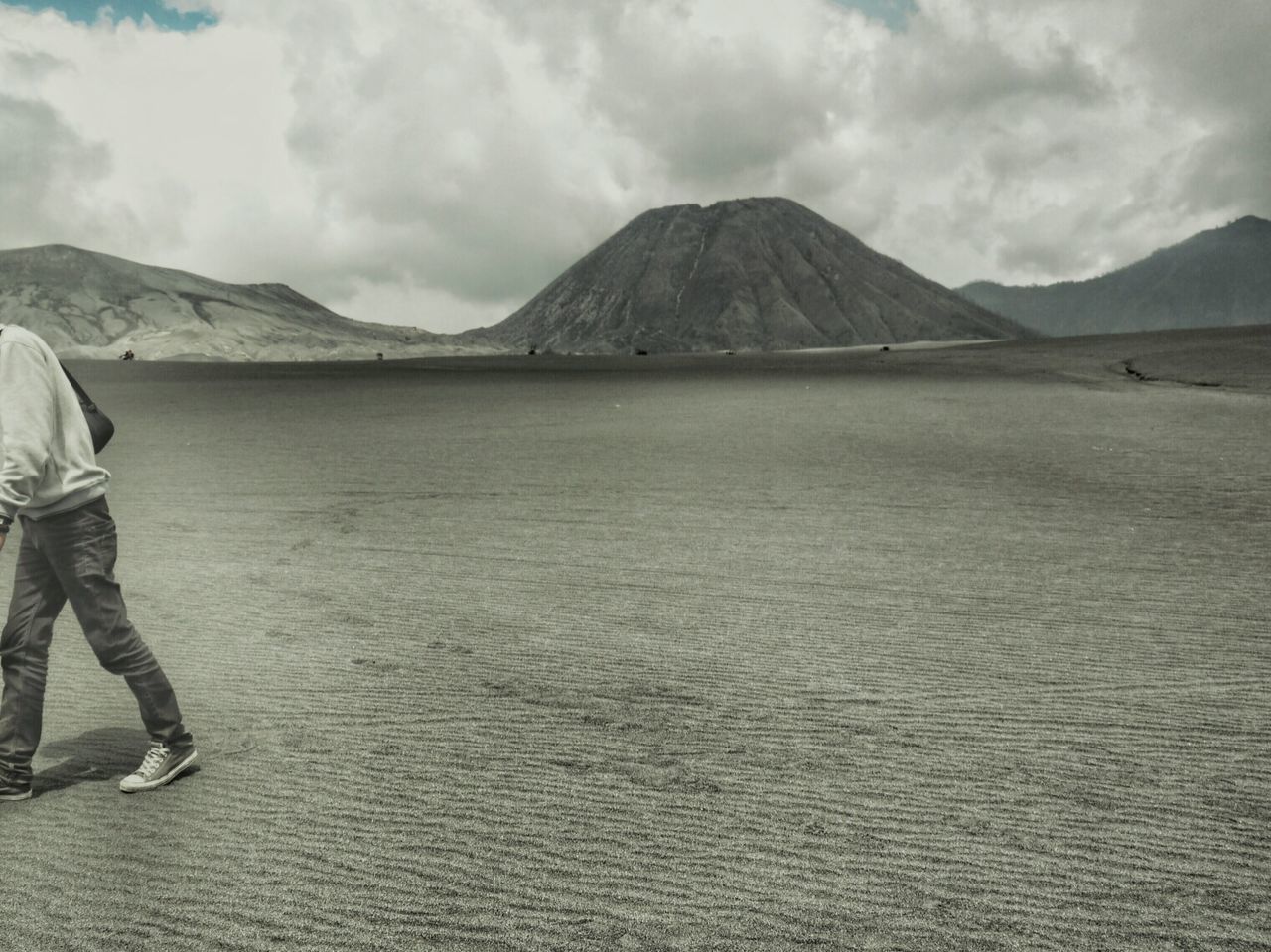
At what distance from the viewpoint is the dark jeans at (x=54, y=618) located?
425 centimetres

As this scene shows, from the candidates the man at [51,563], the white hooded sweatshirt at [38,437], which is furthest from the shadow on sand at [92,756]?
the white hooded sweatshirt at [38,437]

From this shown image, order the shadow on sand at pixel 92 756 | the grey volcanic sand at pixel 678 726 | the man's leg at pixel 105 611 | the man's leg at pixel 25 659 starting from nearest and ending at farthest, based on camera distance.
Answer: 1. the grey volcanic sand at pixel 678 726
2. the man's leg at pixel 105 611
3. the man's leg at pixel 25 659
4. the shadow on sand at pixel 92 756

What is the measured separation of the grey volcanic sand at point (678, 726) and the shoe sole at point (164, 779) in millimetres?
42

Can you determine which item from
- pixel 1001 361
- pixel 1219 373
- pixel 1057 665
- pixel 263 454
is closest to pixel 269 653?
pixel 1057 665

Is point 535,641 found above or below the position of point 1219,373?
below

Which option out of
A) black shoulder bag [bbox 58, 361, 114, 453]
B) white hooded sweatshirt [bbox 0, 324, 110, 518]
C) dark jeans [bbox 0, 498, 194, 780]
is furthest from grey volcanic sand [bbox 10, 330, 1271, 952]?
black shoulder bag [bbox 58, 361, 114, 453]

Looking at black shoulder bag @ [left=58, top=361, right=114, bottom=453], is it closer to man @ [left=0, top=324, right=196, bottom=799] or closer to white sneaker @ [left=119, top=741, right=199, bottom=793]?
man @ [left=0, top=324, right=196, bottom=799]

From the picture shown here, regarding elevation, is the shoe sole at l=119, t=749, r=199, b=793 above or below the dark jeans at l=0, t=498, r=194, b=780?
below

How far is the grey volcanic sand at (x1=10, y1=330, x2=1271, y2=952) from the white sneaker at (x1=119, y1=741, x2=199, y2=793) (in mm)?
53

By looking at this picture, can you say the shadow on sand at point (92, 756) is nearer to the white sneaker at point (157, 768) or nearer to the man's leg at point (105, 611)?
the white sneaker at point (157, 768)

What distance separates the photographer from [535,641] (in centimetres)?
668

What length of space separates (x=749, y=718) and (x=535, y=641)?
6.08 ft

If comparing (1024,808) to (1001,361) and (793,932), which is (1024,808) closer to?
(793,932)

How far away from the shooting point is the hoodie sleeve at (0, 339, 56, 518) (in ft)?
13.1
